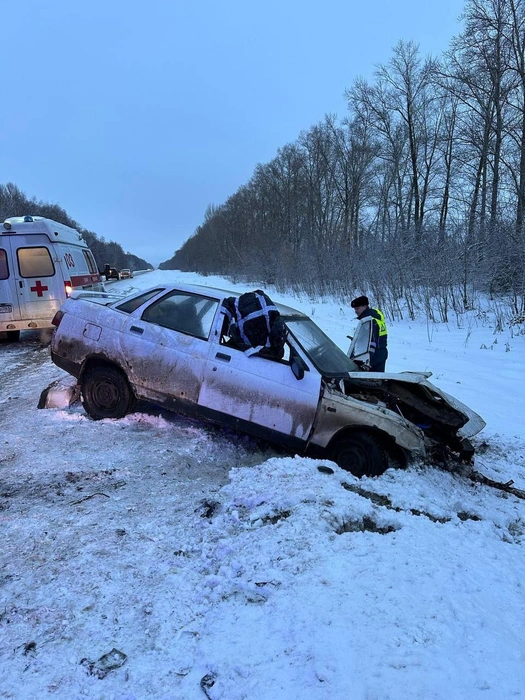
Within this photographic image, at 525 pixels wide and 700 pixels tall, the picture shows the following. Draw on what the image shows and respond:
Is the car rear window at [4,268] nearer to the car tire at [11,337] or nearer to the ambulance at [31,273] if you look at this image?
the ambulance at [31,273]

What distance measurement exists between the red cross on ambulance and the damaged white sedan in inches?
168

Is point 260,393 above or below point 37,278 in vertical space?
below

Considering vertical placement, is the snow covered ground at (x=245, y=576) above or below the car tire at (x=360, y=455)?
below

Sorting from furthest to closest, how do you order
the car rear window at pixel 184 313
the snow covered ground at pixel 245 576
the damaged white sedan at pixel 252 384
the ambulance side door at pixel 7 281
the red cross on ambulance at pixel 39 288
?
the red cross on ambulance at pixel 39 288 → the ambulance side door at pixel 7 281 → the car rear window at pixel 184 313 → the damaged white sedan at pixel 252 384 → the snow covered ground at pixel 245 576

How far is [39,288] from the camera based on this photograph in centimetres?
878

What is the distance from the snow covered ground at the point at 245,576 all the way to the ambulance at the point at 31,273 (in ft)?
17.3

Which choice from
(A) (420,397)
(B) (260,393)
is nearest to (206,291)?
(B) (260,393)

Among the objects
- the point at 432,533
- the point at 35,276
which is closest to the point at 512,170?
the point at 35,276

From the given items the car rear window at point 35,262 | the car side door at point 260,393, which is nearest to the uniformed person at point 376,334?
the car side door at point 260,393

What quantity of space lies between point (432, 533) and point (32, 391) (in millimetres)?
5421

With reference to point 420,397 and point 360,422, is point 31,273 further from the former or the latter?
point 420,397

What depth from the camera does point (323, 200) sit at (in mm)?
43406

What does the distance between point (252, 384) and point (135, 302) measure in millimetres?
1821

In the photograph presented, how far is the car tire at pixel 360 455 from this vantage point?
384 cm
